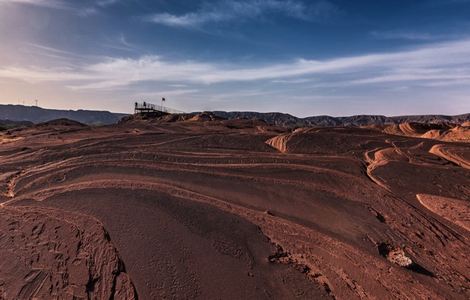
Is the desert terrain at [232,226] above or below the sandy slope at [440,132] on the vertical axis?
below

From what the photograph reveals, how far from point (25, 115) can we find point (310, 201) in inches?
Answer: 8645

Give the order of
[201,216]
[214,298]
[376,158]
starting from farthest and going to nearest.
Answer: [376,158]
[201,216]
[214,298]

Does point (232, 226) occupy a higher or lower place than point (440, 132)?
lower

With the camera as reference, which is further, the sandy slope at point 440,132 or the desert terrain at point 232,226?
the sandy slope at point 440,132

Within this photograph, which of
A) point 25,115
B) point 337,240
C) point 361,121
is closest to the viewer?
point 337,240

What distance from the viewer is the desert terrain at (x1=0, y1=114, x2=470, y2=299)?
6305 millimetres

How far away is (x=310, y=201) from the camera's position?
10.1m

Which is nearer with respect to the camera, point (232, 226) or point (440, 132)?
point (232, 226)

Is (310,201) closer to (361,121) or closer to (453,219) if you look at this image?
(453,219)

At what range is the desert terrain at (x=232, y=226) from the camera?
6305 mm

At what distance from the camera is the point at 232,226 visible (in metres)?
8.38

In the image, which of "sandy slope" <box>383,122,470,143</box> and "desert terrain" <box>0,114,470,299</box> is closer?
"desert terrain" <box>0,114,470,299</box>

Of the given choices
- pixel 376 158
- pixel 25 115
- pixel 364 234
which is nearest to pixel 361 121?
pixel 376 158

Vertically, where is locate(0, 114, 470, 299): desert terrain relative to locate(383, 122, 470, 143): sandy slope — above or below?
below
